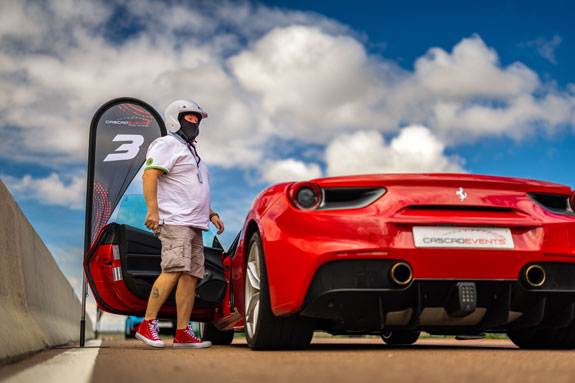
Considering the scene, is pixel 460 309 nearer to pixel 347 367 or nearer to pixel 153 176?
pixel 347 367

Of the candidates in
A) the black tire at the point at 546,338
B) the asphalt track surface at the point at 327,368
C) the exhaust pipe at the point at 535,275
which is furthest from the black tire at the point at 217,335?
the exhaust pipe at the point at 535,275

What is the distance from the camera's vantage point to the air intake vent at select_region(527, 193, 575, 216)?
14.5 feet

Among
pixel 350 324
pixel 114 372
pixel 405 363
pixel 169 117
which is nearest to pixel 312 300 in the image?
pixel 350 324

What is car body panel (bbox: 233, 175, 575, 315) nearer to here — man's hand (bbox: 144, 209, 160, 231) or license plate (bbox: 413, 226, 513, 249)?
license plate (bbox: 413, 226, 513, 249)

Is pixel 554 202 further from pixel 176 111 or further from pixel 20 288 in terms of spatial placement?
pixel 20 288

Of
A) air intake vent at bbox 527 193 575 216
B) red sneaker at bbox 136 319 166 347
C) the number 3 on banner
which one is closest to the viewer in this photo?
air intake vent at bbox 527 193 575 216

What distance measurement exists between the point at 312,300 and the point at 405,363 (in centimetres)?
76

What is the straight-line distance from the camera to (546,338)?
4.99 meters

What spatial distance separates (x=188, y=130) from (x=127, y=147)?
5.10 ft

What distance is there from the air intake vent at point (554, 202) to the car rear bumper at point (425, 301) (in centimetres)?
36

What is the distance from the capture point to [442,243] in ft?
13.4

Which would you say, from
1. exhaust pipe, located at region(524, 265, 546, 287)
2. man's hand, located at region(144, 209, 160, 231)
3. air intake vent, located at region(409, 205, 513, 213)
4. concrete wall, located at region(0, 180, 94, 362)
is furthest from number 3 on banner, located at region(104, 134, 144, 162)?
exhaust pipe, located at region(524, 265, 546, 287)

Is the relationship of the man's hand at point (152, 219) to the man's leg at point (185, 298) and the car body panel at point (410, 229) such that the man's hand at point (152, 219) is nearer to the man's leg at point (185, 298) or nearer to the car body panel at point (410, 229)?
the man's leg at point (185, 298)

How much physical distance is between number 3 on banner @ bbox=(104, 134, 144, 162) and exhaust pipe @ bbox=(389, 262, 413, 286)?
12.4ft
